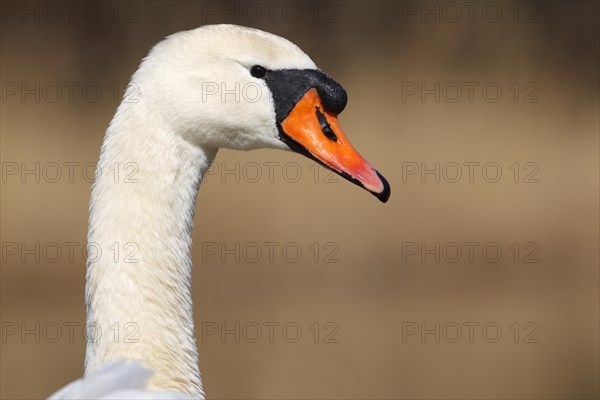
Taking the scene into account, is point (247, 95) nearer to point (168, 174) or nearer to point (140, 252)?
point (168, 174)

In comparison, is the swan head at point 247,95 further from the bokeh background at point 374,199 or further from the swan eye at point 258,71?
the bokeh background at point 374,199

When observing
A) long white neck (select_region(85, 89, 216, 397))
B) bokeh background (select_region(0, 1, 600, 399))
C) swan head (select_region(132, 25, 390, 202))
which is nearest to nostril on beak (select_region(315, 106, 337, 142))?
swan head (select_region(132, 25, 390, 202))

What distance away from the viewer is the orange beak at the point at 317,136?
1.99 meters

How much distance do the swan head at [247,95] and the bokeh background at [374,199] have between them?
241 centimetres

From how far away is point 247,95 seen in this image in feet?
6.43

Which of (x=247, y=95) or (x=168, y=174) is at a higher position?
(x=247, y=95)

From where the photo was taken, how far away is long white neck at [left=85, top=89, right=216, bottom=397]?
1833 mm

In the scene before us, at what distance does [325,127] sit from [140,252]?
0.38 meters

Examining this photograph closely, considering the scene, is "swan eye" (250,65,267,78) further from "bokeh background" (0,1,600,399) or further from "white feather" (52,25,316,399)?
"bokeh background" (0,1,600,399)

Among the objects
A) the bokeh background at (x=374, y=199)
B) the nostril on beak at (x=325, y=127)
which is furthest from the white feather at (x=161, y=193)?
the bokeh background at (x=374, y=199)

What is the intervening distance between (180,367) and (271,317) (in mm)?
3013

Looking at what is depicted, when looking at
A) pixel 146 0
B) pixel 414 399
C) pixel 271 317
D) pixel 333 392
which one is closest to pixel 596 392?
pixel 414 399

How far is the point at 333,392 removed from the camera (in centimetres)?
399

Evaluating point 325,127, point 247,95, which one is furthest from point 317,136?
point 247,95
